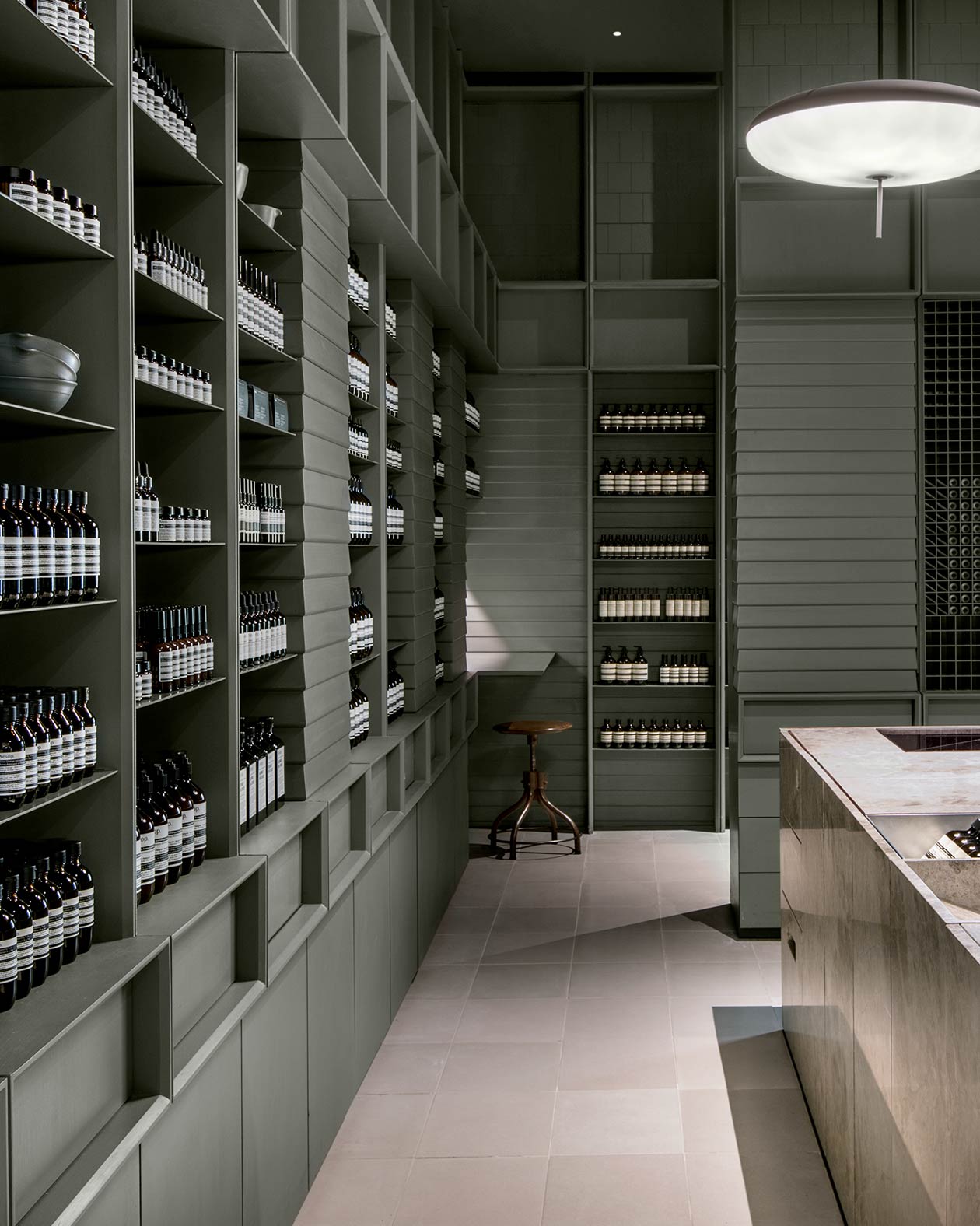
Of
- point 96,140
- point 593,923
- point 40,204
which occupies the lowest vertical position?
point 593,923

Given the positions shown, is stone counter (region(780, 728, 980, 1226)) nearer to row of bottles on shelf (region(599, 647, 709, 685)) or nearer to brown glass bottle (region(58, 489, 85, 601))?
brown glass bottle (region(58, 489, 85, 601))

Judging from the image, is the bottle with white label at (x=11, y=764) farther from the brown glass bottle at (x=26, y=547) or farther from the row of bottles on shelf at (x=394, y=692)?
the row of bottles on shelf at (x=394, y=692)

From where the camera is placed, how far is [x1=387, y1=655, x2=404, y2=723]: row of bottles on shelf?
536 centimetres

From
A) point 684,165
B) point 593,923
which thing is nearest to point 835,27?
point 684,165

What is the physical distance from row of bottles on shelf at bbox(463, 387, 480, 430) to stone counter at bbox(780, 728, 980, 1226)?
147 inches

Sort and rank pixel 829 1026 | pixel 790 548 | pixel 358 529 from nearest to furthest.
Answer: pixel 829 1026
pixel 358 529
pixel 790 548

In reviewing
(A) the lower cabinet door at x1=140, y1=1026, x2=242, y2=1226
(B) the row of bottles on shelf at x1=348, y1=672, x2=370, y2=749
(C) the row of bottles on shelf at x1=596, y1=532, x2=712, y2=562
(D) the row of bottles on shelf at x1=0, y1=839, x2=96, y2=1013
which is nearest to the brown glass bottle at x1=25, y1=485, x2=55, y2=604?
(D) the row of bottles on shelf at x1=0, y1=839, x2=96, y2=1013

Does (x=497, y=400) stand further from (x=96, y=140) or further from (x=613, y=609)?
(x=96, y=140)

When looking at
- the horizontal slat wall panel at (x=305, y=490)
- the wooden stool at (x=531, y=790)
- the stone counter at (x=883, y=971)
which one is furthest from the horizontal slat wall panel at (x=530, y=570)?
the horizontal slat wall panel at (x=305, y=490)

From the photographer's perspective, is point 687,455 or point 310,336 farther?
point 687,455

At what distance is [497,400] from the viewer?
27.5ft

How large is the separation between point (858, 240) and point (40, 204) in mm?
4843

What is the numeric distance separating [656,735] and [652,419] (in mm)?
2155

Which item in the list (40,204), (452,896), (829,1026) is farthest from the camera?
(452,896)
